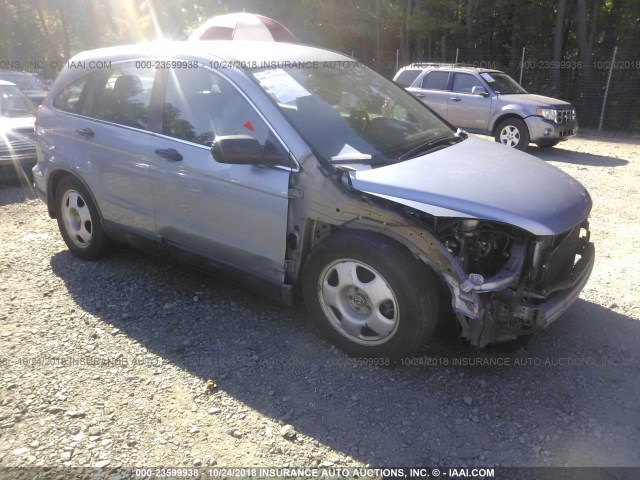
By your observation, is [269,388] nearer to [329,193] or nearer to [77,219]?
[329,193]

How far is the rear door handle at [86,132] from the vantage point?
4363 mm

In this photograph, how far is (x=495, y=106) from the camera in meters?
11.0

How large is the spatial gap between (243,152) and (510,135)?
9063 mm

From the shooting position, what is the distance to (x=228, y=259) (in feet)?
12.2

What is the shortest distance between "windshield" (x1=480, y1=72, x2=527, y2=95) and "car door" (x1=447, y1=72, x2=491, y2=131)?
22 centimetres

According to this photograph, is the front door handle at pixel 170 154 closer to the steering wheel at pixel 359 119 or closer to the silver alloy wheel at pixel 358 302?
the steering wheel at pixel 359 119

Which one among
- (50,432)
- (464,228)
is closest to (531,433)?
(464,228)

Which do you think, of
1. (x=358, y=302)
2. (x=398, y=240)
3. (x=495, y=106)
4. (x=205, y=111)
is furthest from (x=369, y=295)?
(x=495, y=106)

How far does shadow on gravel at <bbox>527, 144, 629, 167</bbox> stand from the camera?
991 cm

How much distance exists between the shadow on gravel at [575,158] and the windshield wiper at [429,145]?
6978 millimetres

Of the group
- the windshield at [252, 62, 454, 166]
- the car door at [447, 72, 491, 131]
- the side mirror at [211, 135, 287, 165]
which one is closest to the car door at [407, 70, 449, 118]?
the car door at [447, 72, 491, 131]

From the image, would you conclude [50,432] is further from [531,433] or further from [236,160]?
[531,433]

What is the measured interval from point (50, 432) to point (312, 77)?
9.18 feet

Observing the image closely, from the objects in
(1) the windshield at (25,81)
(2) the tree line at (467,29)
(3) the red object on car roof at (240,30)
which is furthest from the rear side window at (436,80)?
(1) the windshield at (25,81)
